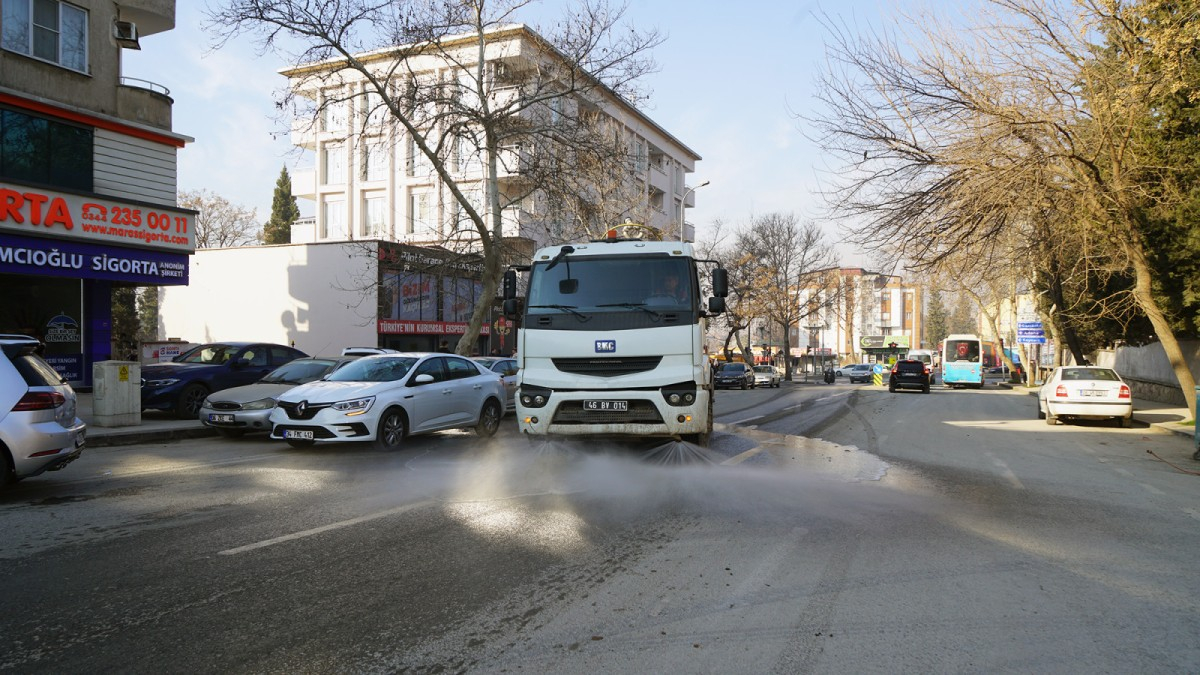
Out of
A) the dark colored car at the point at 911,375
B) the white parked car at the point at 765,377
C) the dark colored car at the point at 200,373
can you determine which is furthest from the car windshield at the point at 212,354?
the white parked car at the point at 765,377

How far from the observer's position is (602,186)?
89.2 feet

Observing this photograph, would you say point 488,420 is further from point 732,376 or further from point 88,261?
point 732,376

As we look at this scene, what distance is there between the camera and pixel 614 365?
29.7 feet

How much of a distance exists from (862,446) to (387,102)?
14.4m

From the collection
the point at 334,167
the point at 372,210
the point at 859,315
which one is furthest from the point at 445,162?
the point at 859,315

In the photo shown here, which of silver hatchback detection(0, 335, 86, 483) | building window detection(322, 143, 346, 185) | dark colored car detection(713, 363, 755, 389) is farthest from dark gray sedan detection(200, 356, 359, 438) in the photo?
→ building window detection(322, 143, 346, 185)

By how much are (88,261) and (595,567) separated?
59.0 feet

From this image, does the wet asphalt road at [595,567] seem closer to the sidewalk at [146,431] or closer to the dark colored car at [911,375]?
the sidewalk at [146,431]

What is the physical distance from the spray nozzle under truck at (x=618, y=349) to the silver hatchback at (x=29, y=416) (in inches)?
180

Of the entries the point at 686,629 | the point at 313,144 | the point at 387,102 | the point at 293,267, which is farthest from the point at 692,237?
the point at 686,629

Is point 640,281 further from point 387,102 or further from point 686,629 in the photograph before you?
point 387,102

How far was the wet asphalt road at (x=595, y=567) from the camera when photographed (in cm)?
391

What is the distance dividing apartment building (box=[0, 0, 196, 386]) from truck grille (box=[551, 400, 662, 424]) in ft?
49.1

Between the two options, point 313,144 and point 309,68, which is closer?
point 309,68
